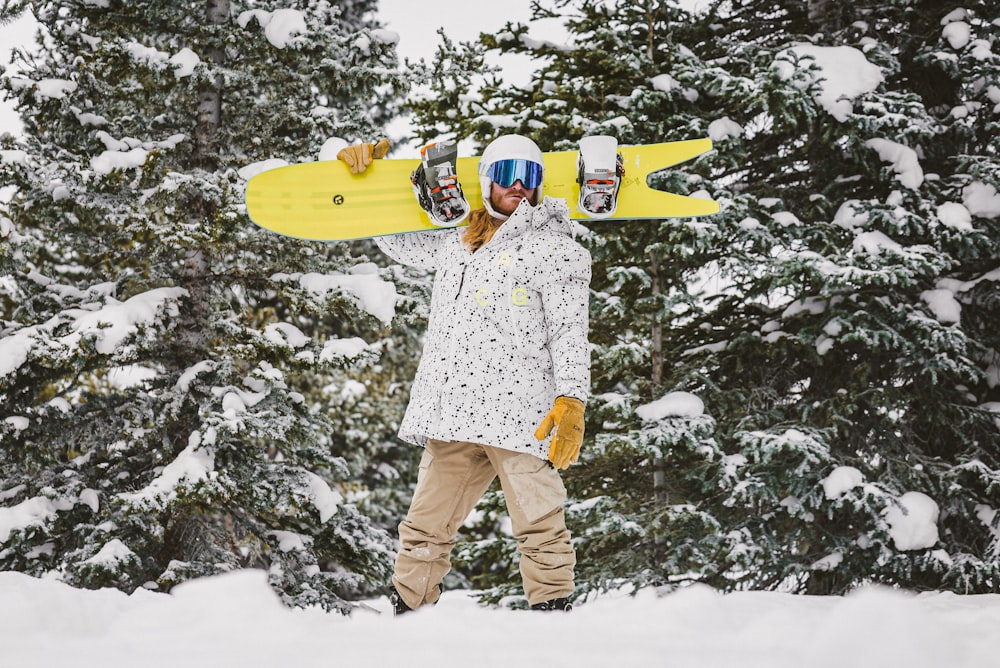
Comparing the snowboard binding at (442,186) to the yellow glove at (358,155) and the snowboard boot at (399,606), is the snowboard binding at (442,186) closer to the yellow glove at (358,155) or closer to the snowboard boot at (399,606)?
the yellow glove at (358,155)

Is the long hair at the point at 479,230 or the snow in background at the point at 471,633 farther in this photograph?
the long hair at the point at 479,230

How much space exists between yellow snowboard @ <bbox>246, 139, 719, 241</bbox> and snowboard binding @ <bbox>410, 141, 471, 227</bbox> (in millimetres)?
313

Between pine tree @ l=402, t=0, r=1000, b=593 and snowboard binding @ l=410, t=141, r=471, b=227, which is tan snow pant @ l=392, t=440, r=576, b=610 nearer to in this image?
snowboard binding @ l=410, t=141, r=471, b=227

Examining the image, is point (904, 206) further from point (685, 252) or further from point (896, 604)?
point (896, 604)

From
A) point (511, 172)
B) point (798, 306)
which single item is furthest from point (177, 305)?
point (798, 306)

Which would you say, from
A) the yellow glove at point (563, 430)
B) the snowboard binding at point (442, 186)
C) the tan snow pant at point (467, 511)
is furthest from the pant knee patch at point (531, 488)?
the snowboard binding at point (442, 186)

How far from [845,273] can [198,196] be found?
5162 mm

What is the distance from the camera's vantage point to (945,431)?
6.38 meters

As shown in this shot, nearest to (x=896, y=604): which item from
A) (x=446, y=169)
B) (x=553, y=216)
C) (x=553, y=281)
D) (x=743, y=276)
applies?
(x=553, y=281)

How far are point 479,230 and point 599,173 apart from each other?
735 mm

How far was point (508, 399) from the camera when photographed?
9.98ft

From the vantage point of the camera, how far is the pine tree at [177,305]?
19.0 ft

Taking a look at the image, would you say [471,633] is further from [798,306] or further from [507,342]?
[798,306]

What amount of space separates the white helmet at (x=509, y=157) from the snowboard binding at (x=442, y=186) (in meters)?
0.26
